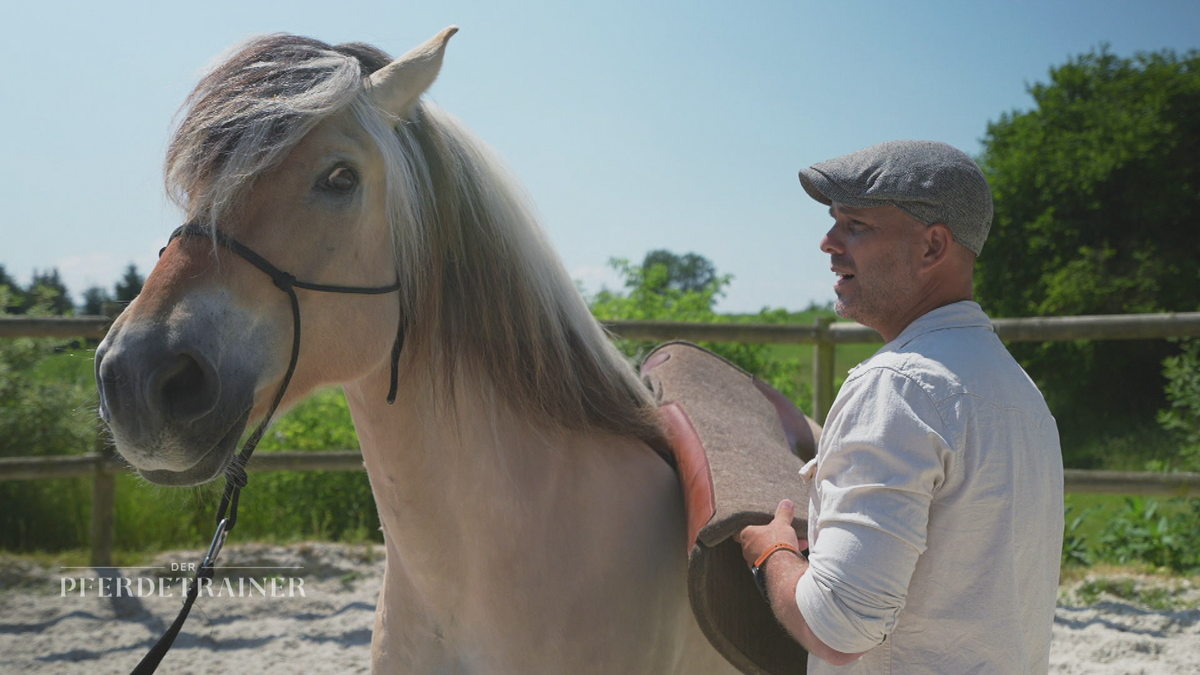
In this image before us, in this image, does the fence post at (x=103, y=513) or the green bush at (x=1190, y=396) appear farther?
the green bush at (x=1190, y=396)

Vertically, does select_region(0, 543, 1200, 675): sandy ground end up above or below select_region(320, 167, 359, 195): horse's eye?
below

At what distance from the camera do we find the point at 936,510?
37.5 inches

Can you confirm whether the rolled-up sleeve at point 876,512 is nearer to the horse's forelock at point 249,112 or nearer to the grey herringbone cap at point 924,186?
the grey herringbone cap at point 924,186

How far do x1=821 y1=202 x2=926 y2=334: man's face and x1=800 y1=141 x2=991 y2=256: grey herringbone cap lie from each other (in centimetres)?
2

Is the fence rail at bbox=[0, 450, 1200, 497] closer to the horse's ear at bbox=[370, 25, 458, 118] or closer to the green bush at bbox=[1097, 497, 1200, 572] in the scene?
the green bush at bbox=[1097, 497, 1200, 572]

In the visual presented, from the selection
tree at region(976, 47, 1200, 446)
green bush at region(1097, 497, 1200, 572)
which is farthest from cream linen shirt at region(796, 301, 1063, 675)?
tree at region(976, 47, 1200, 446)

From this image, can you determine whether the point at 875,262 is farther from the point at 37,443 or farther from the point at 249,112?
the point at 37,443

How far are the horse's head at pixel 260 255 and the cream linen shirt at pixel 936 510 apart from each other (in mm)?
825

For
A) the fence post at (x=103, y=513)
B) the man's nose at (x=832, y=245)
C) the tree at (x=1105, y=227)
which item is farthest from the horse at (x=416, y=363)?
the tree at (x=1105, y=227)

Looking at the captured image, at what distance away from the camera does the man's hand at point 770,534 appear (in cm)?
119

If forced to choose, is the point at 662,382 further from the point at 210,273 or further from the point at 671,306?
the point at 671,306

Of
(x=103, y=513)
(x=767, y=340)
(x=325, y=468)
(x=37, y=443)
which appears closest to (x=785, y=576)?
(x=767, y=340)

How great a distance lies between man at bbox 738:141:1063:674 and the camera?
91cm

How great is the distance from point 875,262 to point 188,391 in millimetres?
1017
